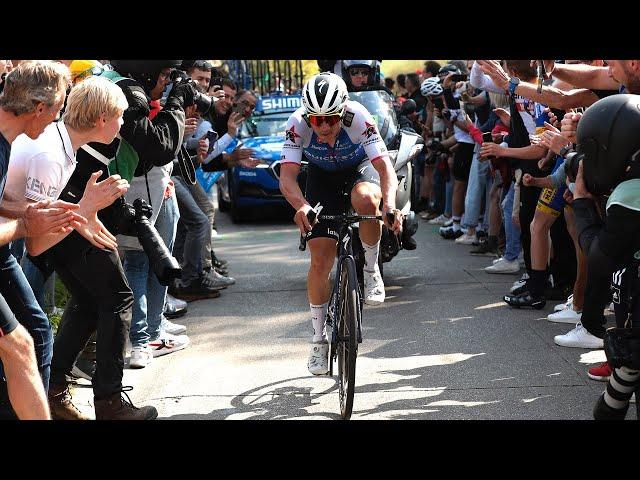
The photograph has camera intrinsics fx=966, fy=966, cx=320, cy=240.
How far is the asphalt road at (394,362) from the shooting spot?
5.80m

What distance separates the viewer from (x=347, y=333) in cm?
550

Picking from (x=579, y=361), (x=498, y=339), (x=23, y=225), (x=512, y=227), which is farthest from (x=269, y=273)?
(x=23, y=225)

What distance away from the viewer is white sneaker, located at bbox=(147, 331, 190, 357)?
7.26m

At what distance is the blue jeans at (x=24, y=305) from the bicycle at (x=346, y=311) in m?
1.61

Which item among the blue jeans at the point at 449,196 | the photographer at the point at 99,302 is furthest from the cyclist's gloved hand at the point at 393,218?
the blue jeans at the point at 449,196

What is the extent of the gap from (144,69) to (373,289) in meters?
2.21

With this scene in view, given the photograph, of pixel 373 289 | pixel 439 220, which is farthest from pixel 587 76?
pixel 439 220

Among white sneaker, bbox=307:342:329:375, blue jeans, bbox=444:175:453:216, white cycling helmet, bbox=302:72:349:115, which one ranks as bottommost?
blue jeans, bbox=444:175:453:216

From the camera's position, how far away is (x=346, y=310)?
554cm

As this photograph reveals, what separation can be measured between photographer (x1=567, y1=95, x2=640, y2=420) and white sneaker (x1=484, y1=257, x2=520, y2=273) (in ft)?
16.0

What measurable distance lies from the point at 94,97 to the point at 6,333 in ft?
4.82

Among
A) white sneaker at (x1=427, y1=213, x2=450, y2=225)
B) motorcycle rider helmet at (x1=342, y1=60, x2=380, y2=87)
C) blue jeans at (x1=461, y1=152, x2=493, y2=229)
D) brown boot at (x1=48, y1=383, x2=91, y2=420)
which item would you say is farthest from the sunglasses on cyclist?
white sneaker at (x1=427, y1=213, x2=450, y2=225)

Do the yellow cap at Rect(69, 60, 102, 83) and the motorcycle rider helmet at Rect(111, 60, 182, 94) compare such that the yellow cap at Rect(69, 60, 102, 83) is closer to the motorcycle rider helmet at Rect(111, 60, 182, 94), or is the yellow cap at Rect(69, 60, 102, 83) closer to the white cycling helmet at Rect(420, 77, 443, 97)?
the motorcycle rider helmet at Rect(111, 60, 182, 94)

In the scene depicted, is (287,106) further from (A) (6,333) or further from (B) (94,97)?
(A) (6,333)
